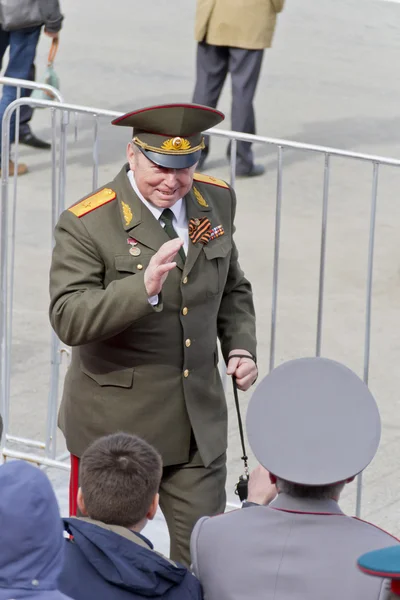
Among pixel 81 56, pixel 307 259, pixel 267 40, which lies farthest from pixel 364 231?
pixel 81 56

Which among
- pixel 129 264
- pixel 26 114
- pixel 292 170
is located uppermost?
pixel 129 264

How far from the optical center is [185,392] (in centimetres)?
377

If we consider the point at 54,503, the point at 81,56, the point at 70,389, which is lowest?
the point at 81,56

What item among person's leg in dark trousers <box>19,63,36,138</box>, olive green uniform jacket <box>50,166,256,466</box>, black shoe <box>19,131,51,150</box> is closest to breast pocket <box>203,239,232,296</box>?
olive green uniform jacket <box>50,166,256,466</box>

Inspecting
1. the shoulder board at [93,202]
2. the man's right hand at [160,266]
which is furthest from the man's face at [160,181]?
the man's right hand at [160,266]

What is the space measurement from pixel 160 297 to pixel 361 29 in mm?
11224

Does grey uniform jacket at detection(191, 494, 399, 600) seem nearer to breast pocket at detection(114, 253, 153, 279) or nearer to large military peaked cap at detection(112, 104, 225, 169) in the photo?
breast pocket at detection(114, 253, 153, 279)

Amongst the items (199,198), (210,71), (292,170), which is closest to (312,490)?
(199,198)

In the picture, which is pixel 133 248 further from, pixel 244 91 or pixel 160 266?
pixel 244 91

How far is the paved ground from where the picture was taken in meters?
6.17

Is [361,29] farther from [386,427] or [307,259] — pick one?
[386,427]

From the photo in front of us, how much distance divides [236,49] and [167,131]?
16.3 ft

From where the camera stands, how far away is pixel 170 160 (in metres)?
3.57

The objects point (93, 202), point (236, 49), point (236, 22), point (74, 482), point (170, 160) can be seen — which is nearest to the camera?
point (170, 160)
